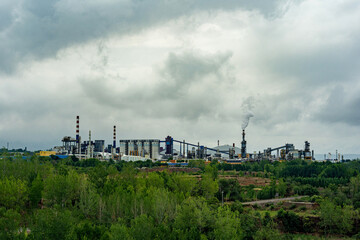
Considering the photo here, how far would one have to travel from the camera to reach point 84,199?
58.7m

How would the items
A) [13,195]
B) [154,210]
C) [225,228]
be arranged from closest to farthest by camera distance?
[225,228]
[154,210]
[13,195]

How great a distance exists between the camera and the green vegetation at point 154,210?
41750mm

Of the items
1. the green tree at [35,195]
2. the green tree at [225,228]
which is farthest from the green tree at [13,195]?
the green tree at [225,228]

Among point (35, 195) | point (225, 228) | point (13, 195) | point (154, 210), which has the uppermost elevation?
point (13, 195)

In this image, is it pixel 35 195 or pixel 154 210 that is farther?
pixel 35 195

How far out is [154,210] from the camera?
5319 centimetres

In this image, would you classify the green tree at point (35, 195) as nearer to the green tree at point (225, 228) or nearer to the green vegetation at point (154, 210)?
the green vegetation at point (154, 210)

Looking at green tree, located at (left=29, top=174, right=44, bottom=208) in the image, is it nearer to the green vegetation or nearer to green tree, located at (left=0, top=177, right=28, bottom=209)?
the green vegetation

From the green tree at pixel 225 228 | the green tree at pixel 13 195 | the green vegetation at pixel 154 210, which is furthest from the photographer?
the green tree at pixel 13 195

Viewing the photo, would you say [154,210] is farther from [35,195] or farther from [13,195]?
[13,195]

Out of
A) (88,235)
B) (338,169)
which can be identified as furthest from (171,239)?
(338,169)

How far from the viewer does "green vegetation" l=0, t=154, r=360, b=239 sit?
4175 centimetres

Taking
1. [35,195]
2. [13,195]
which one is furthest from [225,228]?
[13,195]

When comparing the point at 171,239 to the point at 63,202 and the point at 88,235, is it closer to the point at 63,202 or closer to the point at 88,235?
the point at 88,235
